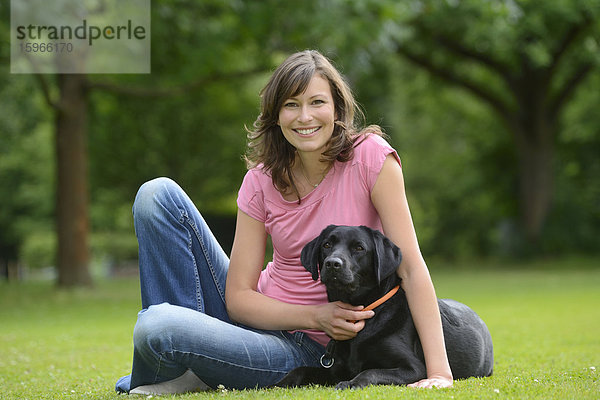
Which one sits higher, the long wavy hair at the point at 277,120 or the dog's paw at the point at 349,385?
the long wavy hair at the point at 277,120

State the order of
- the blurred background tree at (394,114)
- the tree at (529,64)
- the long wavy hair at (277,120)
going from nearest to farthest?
the long wavy hair at (277,120)
the blurred background tree at (394,114)
the tree at (529,64)

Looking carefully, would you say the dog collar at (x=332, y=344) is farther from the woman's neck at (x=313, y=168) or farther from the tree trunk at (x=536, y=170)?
the tree trunk at (x=536, y=170)

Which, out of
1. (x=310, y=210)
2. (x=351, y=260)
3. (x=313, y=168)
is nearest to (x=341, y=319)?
(x=351, y=260)

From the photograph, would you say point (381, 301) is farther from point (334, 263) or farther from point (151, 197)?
point (151, 197)

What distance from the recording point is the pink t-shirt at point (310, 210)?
13.0 feet

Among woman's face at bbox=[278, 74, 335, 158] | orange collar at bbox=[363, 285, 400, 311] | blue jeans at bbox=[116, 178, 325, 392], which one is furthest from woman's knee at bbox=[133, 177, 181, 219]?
orange collar at bbox=[363, 285, 400, 311]

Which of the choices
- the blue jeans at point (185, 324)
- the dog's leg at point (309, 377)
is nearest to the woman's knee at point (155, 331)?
the blue jeans at point (185, 324)

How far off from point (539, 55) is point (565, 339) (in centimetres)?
1160

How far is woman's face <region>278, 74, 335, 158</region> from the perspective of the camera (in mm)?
4023

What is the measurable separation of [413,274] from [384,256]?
197 mm

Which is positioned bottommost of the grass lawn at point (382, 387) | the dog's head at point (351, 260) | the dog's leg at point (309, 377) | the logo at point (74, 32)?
the grass lawn at point (382, 387)

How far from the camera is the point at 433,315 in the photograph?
3701 millimetres

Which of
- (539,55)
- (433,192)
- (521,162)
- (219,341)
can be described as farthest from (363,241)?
(433,192)

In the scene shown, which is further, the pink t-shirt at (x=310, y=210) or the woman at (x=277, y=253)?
the pink t-shirt at (x=310, y=210)
